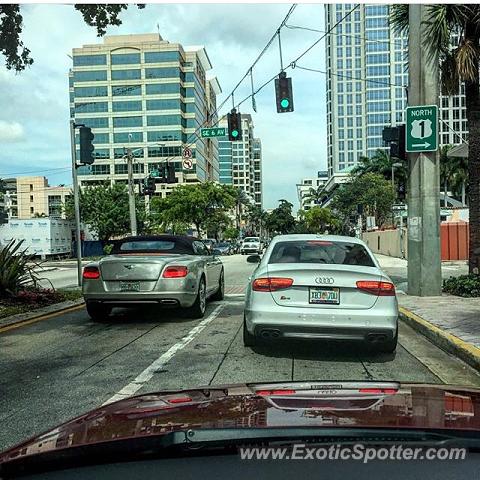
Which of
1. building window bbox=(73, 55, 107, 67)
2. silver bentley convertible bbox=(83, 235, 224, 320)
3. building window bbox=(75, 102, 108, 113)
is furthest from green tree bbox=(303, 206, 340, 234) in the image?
silver bentley convertible bbox=(83, 235, 224, 320)

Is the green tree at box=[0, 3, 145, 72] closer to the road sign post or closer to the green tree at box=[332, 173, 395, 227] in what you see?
the road sign post

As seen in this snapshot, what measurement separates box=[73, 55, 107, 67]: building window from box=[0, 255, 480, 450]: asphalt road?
369 feet

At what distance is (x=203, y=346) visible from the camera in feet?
26.0

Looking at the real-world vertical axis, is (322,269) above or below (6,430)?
above

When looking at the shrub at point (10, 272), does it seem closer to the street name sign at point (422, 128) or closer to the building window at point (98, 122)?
the street name sign at point (422, 128)

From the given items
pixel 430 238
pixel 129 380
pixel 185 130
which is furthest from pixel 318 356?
pixel 185 130

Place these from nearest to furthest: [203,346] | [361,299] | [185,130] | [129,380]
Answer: [129,380] < [361,299] < [203,346] < [185,130]

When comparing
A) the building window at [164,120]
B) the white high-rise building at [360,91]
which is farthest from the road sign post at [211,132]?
the white high-rise building at [360,91]

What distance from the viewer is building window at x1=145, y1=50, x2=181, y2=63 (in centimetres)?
11056

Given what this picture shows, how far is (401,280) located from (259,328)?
12122 mm

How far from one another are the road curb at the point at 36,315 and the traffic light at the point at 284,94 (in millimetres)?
8274

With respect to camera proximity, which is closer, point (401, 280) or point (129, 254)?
point (129, 254)

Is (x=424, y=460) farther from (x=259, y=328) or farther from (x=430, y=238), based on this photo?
(x=430, y=238)

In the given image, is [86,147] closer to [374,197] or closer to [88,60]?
[374,197]
